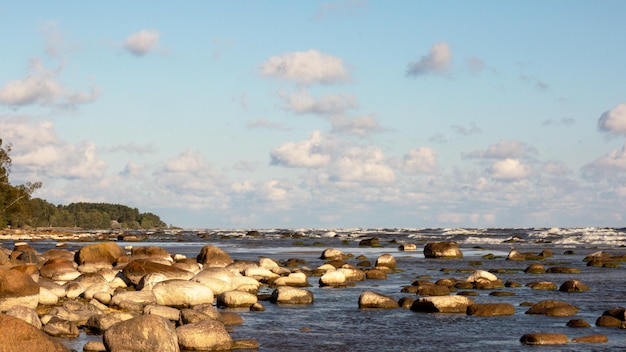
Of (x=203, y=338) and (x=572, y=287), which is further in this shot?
(x=572, y=287)

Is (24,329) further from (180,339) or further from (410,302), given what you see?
(410,302)

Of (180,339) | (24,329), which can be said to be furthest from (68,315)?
(24,329)

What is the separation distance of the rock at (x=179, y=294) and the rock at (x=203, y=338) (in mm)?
6565

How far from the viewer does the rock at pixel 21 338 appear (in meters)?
15.5

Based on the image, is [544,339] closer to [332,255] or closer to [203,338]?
[203,338]

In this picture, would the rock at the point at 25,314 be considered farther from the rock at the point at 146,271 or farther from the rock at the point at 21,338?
the rock at the point at 146,271

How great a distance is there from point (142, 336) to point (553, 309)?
528 inches

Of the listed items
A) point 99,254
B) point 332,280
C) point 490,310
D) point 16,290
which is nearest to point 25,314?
point 16,290

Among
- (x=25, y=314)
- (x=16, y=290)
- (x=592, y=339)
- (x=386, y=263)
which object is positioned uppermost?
(x=386, y=263)

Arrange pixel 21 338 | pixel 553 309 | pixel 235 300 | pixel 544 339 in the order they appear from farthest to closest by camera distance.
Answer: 1. pixel 235 300
2. pixel 553 309
3. pixel 544 339
4. pixel 21 338

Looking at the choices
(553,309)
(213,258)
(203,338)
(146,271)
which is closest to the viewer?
(203,338)

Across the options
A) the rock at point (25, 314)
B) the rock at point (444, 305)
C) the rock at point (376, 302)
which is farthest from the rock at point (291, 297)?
the rock at point (25, 314)

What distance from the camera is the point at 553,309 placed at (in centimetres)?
2497

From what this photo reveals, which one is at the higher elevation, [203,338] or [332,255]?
[332,255]
